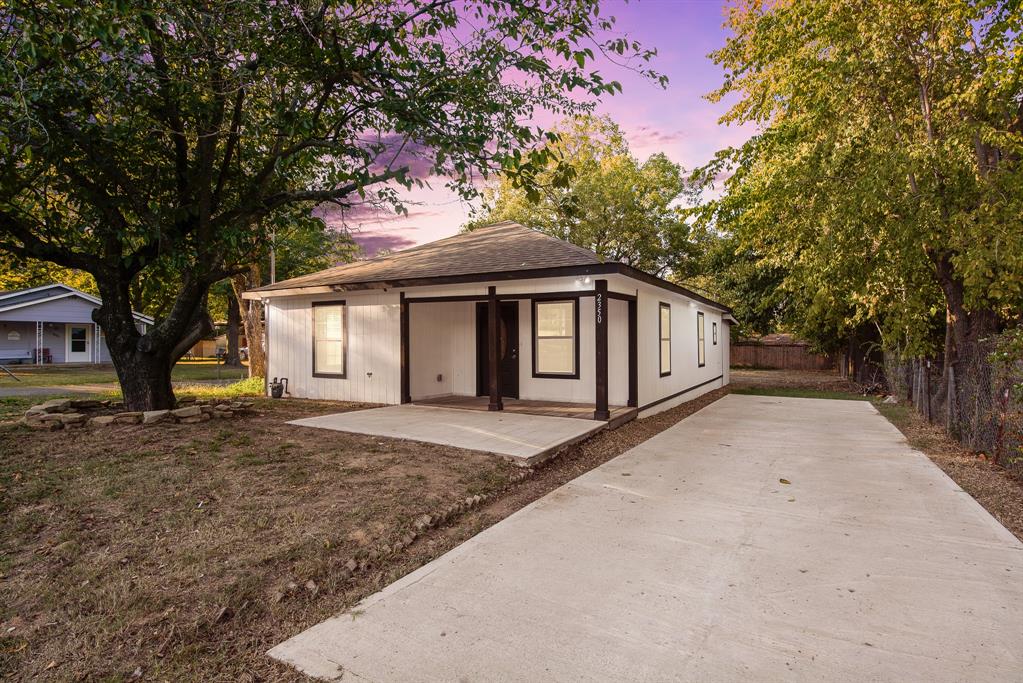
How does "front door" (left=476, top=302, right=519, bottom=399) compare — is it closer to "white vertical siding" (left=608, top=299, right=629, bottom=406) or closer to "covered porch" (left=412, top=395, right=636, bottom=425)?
"covered porch" (left=412, top=395, right=636, bottom=425)

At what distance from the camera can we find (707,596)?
3.15 m

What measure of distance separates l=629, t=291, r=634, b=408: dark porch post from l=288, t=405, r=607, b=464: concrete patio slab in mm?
1842

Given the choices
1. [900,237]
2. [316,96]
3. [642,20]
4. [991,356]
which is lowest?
[991,356]

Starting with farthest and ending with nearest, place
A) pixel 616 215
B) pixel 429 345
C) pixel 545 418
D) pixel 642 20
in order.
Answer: pixel 616 215
pixel 429 345
pixel 545 418
pixel 642 20

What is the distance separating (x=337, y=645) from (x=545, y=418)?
6.30 m

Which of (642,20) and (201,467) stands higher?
(642,20)

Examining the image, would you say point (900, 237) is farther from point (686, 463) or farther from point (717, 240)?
point (717, 240)

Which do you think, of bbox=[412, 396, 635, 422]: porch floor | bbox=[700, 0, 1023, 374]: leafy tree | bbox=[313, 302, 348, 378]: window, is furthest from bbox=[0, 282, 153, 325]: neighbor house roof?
bbox=[700, 0, 1023, 374]: leafy tree

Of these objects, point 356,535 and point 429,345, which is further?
point 429,345

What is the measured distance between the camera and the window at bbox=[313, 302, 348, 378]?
11398 mm

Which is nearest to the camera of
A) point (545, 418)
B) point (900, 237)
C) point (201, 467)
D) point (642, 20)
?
point (201, 467)

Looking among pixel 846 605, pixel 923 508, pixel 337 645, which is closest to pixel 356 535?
pixel 337 645

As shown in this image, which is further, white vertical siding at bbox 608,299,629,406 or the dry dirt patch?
white vertical siding at bbox 608,299,629,406

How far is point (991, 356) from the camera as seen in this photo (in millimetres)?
5961
